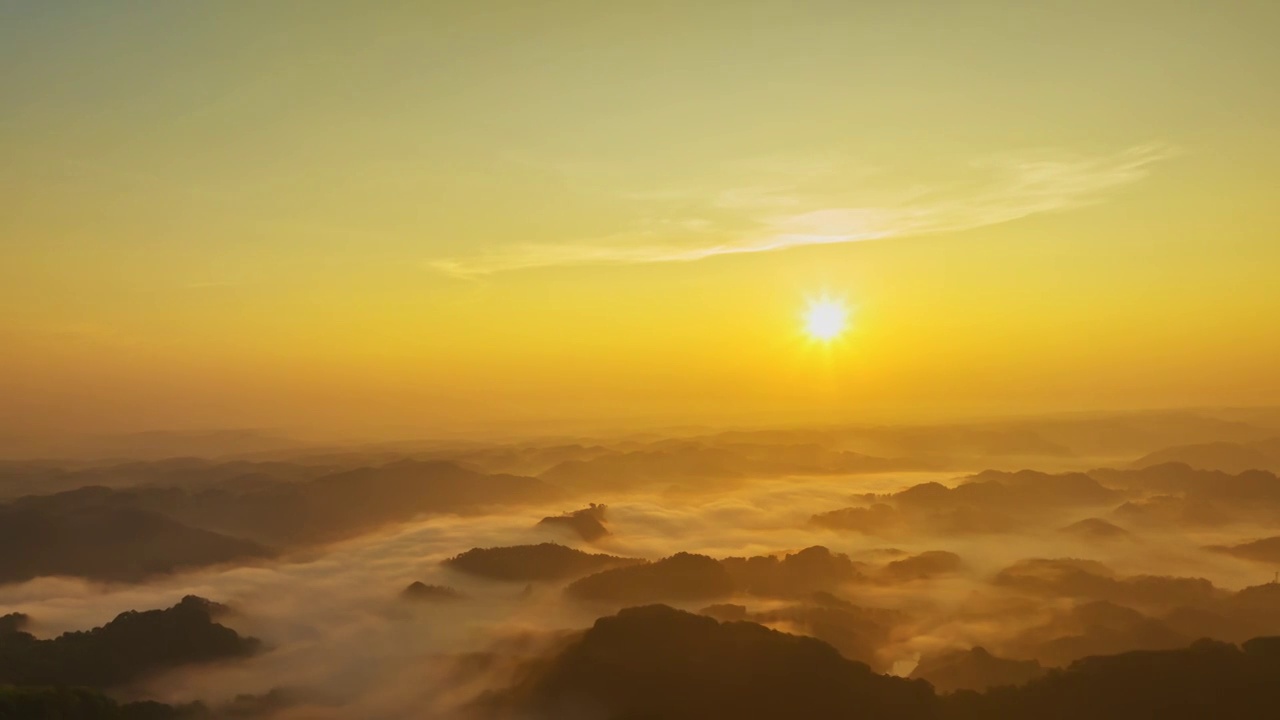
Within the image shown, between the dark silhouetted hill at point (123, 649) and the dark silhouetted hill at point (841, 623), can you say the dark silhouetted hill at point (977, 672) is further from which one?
the dark silhouetted hill at point (123, 649)

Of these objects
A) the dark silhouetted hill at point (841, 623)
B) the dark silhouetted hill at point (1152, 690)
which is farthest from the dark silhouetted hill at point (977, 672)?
the dark silhouetted hill at point (1152, 690)

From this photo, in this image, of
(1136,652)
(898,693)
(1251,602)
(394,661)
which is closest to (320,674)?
(394,661)

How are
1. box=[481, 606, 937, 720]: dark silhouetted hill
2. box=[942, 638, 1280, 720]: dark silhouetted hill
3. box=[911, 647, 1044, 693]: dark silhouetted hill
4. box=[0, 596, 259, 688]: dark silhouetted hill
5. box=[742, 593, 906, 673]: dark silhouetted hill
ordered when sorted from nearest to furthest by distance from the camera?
box=[942, 638, 1280, 720]: dark silhouetted hill
box=[481, 606, 937, 720]: dark silhouetted hill
box=[911, 647, 1044, 693]: dark silhouetted hill
box=[0, 596, 259, 688]: dark silhouetted hill
box=[742, 593, 906, 673]: dark silhouetted hill

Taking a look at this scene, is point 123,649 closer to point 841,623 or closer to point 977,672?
point 841,623

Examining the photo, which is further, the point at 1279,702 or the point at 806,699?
the point at 806,699

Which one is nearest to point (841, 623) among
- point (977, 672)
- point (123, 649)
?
point (977, 672)

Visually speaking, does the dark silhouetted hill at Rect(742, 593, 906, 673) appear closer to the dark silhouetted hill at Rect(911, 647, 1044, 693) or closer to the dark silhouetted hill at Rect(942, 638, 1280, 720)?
the dark silhouetted hill at Rect(911, 647, 1044, 693)

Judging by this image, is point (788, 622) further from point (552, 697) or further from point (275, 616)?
point (275, 616)

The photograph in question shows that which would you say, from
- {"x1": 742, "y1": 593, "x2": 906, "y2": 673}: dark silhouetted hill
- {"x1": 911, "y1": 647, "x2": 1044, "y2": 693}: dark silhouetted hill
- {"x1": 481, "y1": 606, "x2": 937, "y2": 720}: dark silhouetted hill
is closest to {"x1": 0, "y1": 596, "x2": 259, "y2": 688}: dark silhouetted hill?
{"x1": 481, "y1": 606, "x2": 937, "y2": 720}: dark silhouetted hill
